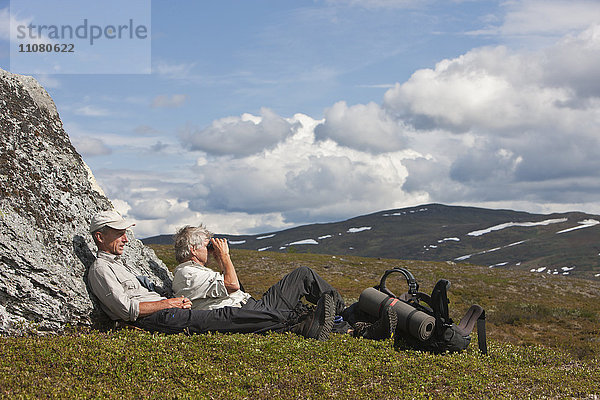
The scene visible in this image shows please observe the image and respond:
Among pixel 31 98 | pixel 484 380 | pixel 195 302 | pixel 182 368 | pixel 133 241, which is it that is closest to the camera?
pixel 182 368

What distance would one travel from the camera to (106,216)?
35.6ft

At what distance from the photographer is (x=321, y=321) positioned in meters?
10.7

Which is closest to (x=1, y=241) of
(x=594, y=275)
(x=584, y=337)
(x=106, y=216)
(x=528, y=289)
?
(x=106, y=216)

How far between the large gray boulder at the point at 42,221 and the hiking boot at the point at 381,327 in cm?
548

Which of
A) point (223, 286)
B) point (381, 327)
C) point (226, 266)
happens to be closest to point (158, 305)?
point (223, 286)

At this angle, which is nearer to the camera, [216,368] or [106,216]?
[216,368]

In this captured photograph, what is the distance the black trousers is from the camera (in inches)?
419

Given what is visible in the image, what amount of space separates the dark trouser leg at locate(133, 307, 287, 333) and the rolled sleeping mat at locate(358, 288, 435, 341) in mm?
2337

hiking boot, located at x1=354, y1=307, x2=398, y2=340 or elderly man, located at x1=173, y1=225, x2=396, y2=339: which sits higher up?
elderly man, located at x1=173, y1=225, x2=396, y2=339

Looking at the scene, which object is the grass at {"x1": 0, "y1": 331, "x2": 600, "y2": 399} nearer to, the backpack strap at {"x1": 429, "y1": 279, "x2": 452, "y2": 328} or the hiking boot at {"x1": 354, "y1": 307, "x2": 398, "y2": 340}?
the hiking boot at {"x1": 354, "y1": 307, "x2": 398, "y2": 340}

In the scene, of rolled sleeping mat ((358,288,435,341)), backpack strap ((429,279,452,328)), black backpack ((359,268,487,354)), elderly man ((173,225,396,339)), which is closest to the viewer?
backpack strap ((429,279,452,328))

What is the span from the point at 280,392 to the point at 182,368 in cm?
181

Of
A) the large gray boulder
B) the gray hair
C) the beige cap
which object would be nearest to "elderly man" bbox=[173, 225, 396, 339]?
the gray hair

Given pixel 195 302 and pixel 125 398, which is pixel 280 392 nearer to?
pixel 125 398
